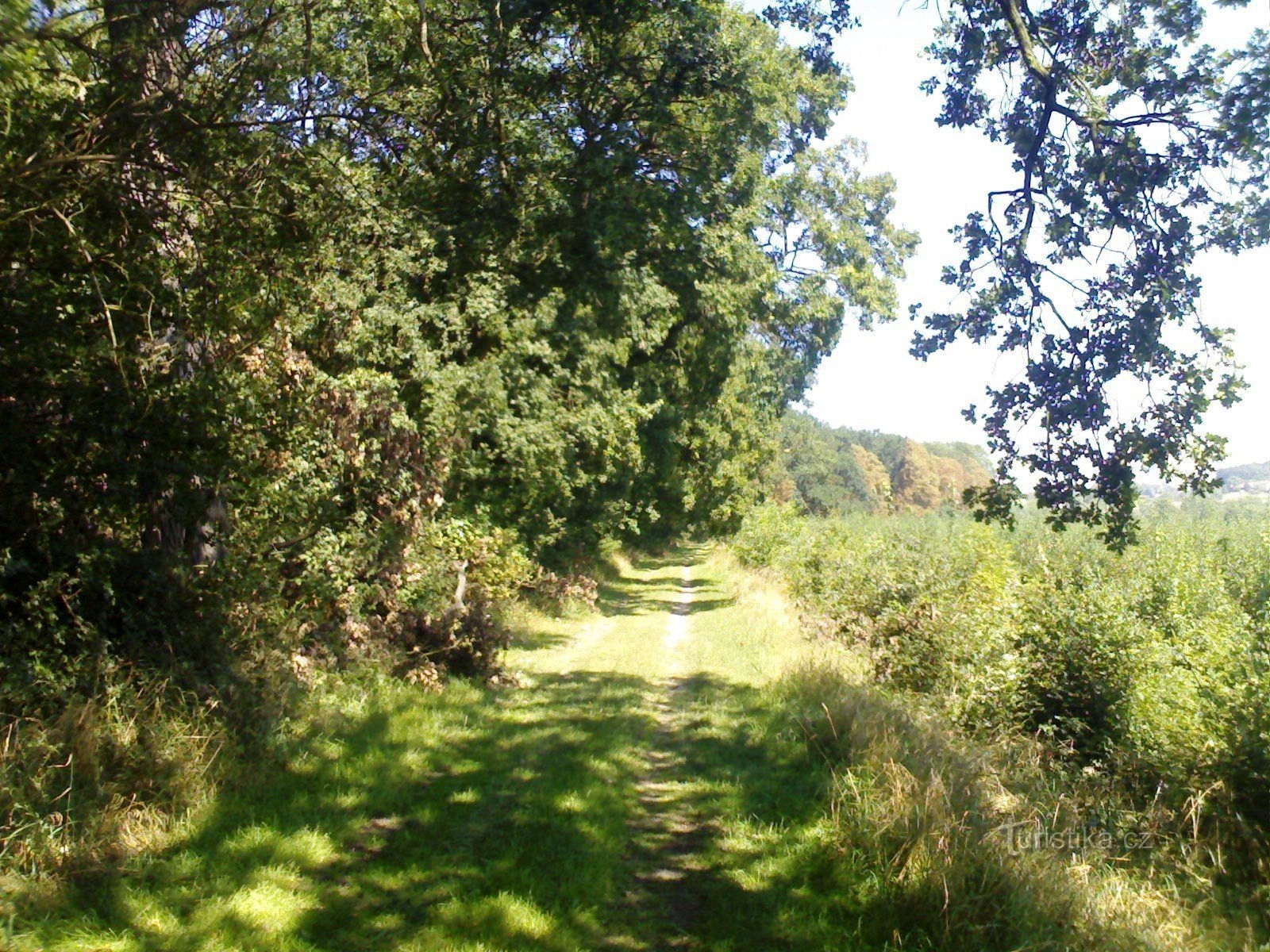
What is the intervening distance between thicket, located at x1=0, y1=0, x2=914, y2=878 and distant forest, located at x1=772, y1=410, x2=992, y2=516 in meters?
73.8

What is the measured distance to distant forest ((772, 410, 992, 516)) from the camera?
347 feet

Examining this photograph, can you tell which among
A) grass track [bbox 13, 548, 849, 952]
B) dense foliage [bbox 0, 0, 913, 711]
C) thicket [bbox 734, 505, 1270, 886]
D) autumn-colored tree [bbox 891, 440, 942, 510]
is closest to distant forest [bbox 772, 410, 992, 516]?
autumn-colored tree [bbox 891, 440, 942, 510]

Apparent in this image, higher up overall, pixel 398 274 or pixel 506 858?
pixel 398 274

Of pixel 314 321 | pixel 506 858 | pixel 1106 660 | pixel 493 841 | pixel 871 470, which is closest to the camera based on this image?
pixel 506 858

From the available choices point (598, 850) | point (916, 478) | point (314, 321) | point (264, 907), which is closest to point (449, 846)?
point (598, 850)

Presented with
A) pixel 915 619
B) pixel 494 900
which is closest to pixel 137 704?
pixel 494 900

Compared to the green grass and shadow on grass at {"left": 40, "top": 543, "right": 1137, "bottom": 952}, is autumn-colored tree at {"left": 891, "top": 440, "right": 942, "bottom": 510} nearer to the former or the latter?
the green grass

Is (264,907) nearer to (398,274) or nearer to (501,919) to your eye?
(501,919)

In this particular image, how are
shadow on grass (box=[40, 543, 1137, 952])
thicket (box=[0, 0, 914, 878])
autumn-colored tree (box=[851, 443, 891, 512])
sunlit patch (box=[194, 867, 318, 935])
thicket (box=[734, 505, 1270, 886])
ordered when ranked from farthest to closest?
autumn-colored tree (box=[851, 443, 891, 512])
thicket (box=[734, 505, 1270, 886])
thicket (box=[0, 0, 914, 878])
shadow on grass (box=[40, 543, 1137, 952])
sunlit patch (box=[194, 867, 318, 935])

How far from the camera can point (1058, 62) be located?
9.27 meters

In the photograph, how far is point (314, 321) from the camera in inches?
405

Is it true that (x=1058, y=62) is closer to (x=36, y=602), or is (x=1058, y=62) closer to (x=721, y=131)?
(x=721, y=131)

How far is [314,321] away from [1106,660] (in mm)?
10278

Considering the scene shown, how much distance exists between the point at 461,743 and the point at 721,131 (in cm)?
1025
